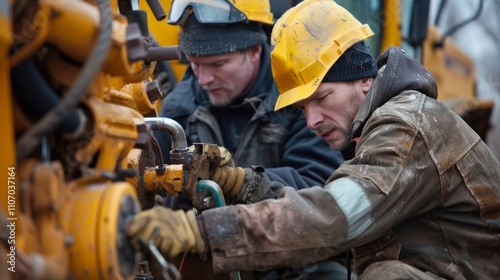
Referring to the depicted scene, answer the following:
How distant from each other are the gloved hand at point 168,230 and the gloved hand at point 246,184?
1.13 m

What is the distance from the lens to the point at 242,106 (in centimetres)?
479

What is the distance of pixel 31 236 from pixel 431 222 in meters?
1.58

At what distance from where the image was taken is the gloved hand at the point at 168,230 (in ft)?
8.11

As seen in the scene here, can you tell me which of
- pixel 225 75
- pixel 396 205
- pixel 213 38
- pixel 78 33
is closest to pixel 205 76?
pixel 225 75

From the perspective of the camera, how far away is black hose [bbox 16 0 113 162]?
2.23 metres

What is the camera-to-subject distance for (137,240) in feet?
8.11

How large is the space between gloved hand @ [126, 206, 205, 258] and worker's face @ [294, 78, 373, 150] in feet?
3.21

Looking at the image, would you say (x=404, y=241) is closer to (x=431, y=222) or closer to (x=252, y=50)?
(x=431, y=222)

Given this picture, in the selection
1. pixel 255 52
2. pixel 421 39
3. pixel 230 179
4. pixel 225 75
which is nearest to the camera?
pixel 230 179

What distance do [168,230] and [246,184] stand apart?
1407 millimetres

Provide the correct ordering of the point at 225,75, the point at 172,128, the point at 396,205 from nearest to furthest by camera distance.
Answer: the point at 396,205
the point at 172,128
the point at 225,75

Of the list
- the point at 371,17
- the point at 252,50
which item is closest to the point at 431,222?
the point at 252,50

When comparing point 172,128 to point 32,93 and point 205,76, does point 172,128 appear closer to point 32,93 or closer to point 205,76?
point 32,93

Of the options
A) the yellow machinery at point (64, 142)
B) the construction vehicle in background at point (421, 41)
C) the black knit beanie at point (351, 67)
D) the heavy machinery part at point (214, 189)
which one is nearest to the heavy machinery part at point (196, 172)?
the heavy machinery part at point (214, 189)
